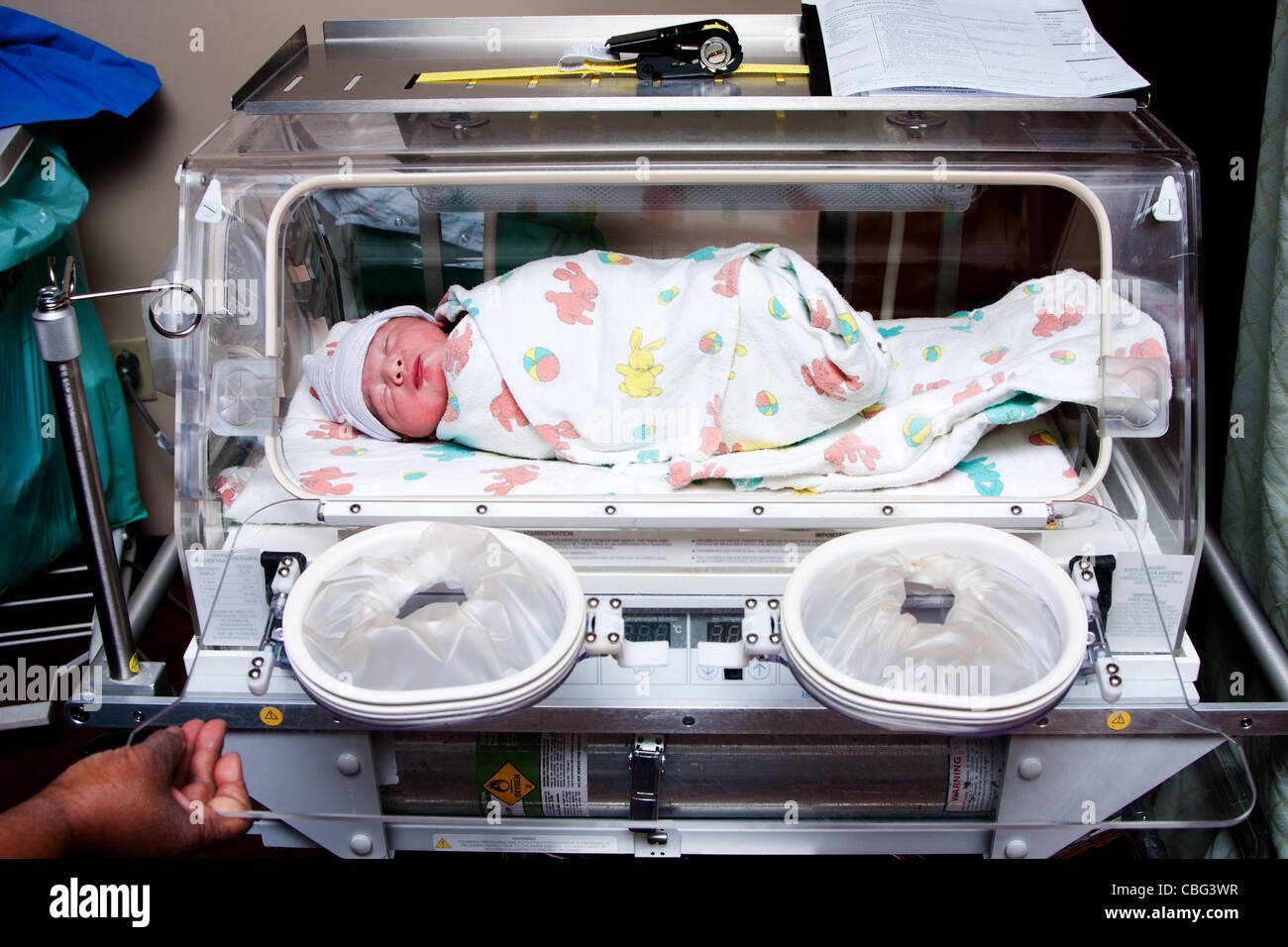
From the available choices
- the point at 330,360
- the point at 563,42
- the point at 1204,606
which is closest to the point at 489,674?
the point at 330,360

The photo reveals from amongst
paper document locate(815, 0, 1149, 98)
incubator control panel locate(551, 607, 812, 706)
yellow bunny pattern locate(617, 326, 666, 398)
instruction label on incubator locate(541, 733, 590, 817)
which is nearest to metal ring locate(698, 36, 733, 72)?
paper document locate(815, 0, 1149, 98)

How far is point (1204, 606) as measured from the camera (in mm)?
1503

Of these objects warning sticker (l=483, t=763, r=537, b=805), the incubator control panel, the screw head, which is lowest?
the screw head

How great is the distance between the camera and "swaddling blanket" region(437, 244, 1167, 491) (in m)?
1.14

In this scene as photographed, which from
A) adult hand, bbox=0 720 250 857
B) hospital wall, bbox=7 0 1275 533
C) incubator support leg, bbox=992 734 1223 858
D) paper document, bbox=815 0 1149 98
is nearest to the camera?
adult hand, bbox=0 720 250 857

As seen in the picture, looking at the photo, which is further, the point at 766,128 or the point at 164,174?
the point at 164,174

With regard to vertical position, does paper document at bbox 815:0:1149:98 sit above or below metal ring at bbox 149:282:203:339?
above

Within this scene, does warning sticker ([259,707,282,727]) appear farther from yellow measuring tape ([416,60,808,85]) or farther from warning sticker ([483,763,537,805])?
yellow measuring tape ([416,60,808,85])

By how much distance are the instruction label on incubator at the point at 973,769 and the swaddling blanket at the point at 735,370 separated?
0.98 feet

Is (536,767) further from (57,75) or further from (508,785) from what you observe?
(57,75)

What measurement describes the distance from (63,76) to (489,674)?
140 centimetres

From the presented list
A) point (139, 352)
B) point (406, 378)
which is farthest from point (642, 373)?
point (139, 352)

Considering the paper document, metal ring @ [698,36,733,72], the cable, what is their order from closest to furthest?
the paper document < metal ring @ [698,36,733,72] < the cable

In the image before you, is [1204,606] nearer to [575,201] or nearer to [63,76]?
[575,201]
